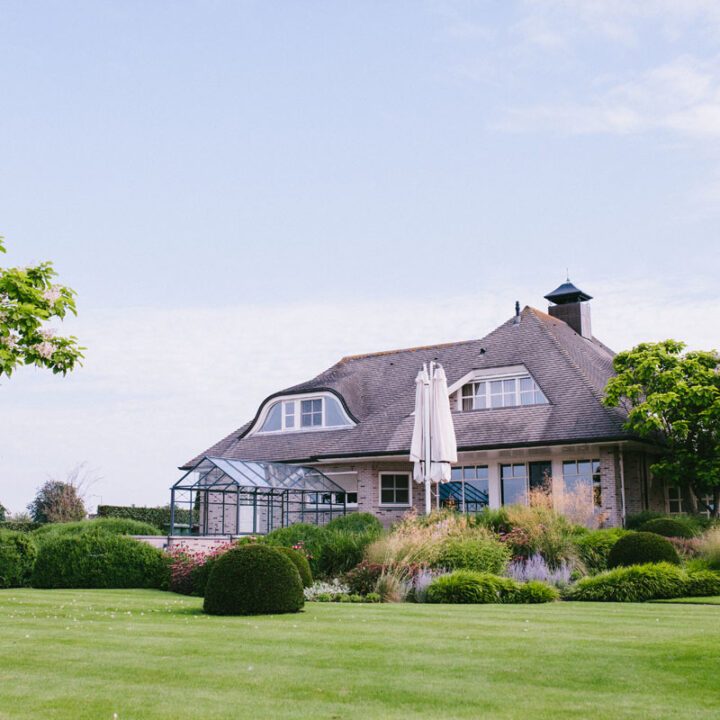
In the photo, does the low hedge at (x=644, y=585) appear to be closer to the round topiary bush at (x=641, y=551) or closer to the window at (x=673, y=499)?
the round topiary bush at (x=641, y=551)

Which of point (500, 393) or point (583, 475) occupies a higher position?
point (500, 393)

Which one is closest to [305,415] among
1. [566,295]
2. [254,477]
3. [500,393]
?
[254,477]

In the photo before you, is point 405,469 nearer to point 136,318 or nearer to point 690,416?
point 690,416

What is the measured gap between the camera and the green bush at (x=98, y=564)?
57.9 feet

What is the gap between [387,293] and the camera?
695 inches

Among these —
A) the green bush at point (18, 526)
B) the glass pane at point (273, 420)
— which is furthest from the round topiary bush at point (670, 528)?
the green bush at point (18, 526)

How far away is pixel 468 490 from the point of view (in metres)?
25.6

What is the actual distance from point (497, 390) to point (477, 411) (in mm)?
946

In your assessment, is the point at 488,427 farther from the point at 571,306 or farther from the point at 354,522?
the point at 571,306

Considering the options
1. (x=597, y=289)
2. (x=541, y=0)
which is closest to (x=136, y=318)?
(x=541, y=0)

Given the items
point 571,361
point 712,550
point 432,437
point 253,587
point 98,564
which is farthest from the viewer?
point 571,361

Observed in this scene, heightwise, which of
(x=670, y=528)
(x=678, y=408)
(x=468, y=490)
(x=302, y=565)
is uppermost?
(x=678, y=408)

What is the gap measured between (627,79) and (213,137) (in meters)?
7.32

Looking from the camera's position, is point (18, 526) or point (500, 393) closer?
point (500, 393)
